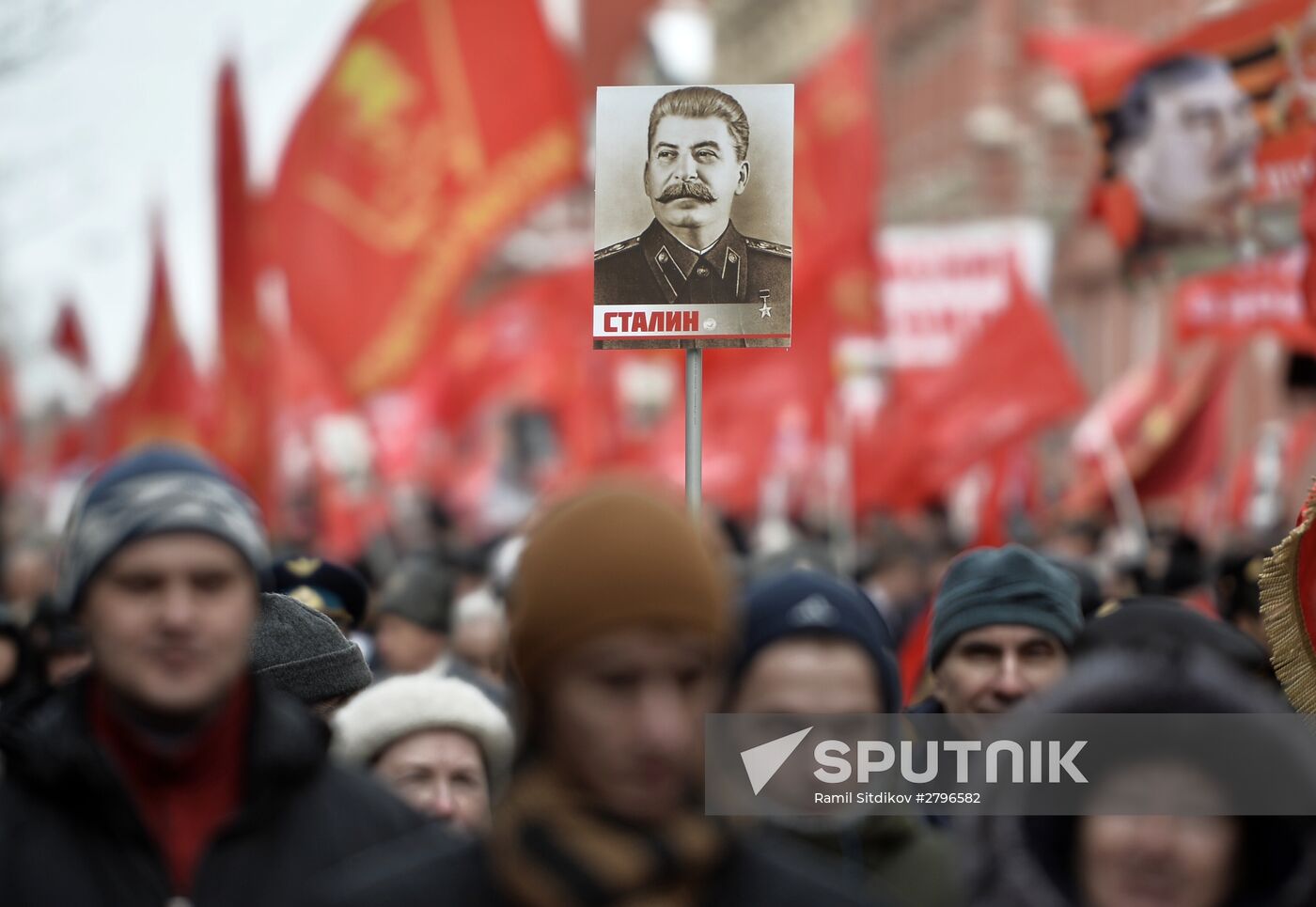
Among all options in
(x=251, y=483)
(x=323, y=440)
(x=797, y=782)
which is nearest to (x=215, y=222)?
(x=251, y=483)

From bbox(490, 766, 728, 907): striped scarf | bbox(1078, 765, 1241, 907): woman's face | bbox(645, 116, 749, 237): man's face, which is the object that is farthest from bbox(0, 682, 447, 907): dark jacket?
bbox(645, 116, 749, 237): man's face

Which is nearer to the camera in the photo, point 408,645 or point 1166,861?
point 1166,861

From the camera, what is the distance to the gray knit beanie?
4.70 metres

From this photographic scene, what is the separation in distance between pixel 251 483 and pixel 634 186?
10.5m

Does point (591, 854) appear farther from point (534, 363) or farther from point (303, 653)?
point (534, 363)

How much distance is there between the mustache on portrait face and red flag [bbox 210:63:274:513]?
10.3m

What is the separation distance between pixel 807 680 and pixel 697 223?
4.26ft

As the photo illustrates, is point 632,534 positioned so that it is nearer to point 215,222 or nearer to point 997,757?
point 997,757

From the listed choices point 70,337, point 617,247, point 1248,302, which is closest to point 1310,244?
point 1248,302

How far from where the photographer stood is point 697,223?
14.8 ft

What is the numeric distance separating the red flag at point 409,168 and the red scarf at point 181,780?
10185 millimetres

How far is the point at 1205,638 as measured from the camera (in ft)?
13.6

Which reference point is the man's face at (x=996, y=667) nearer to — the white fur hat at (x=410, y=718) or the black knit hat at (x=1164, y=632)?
the black knit hat at (x=1164, y=632)

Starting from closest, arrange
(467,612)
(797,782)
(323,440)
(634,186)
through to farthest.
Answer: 1. (797,782)
2. (634,186)
3. (467,612)
4. (323,440)
